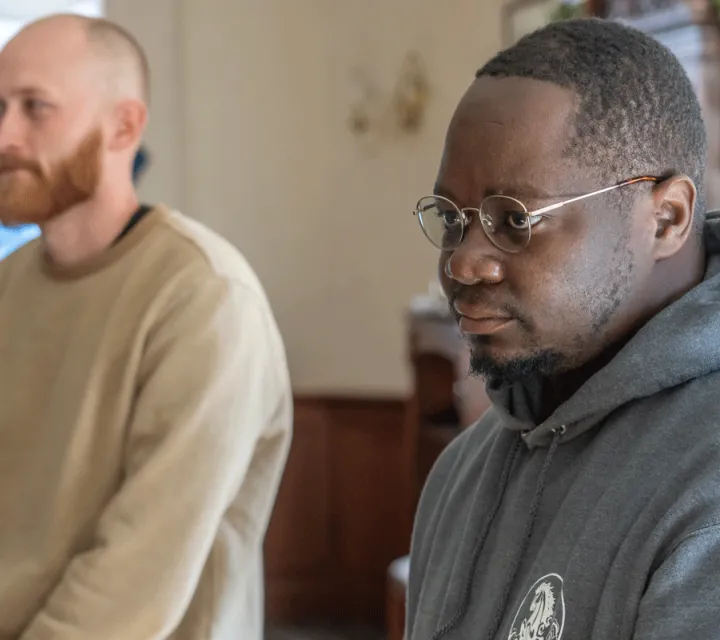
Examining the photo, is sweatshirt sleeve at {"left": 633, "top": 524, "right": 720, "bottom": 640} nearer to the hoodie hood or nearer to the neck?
the hoodie hood

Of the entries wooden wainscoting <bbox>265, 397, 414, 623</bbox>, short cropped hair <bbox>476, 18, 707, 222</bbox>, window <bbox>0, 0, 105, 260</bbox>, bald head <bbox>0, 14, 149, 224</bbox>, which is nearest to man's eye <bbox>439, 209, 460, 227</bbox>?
short cropped hair <bbox>476, 18, 707, 222</bbox>

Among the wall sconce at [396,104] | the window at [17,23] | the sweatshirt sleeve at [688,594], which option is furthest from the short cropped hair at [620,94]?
the wall sconce at [396,104]

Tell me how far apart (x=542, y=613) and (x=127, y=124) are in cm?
107

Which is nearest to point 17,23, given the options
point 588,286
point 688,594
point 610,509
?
point 588,286

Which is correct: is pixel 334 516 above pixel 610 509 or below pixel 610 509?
below

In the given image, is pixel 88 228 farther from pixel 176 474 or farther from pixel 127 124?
pixel 176 474

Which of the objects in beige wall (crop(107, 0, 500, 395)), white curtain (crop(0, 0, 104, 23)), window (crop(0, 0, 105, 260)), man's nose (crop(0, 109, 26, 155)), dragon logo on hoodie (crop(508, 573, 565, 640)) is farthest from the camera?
beige wall (crop(107, 0, 500, 395))

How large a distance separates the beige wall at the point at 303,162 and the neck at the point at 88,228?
198cm

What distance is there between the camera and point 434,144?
3.29m

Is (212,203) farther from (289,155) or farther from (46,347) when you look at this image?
(46,347)

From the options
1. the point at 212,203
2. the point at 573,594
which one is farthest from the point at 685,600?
the point at 212,203

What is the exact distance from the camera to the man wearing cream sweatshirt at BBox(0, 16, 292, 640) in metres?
1.23

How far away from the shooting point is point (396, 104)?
3467 mm

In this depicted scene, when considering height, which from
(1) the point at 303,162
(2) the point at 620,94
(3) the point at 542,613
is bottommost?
(1) the point at 303,162
